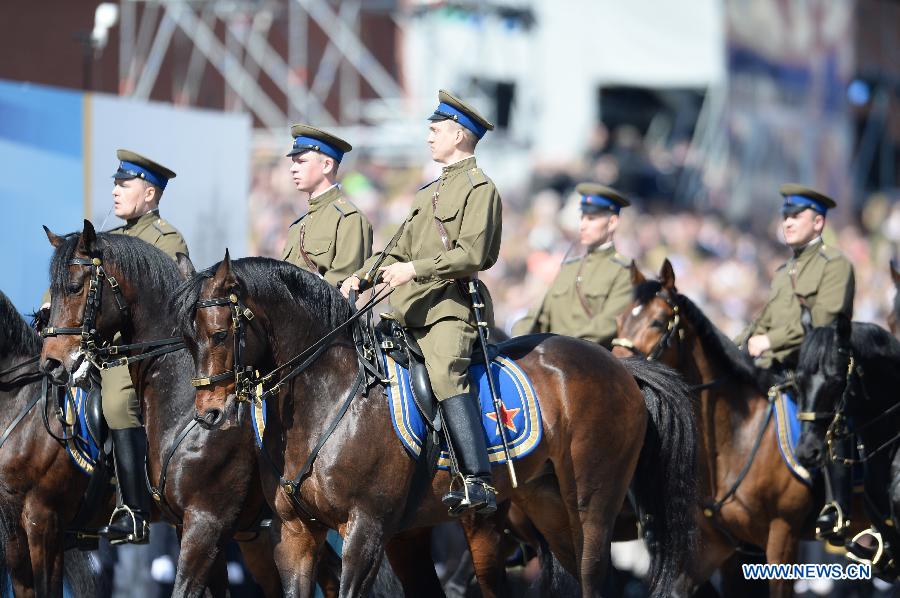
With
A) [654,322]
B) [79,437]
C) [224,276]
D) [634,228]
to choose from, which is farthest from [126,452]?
[634,228]

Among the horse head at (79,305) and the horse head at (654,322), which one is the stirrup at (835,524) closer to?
the horse head at (654,322)

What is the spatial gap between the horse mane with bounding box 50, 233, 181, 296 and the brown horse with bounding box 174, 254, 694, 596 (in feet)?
3.30

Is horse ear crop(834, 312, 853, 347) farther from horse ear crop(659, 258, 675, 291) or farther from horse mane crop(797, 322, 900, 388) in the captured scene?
horse ear crop(659, 258, 675, 291)

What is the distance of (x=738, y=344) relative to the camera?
32.9 feet

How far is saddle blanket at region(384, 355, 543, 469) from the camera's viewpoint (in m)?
7.21

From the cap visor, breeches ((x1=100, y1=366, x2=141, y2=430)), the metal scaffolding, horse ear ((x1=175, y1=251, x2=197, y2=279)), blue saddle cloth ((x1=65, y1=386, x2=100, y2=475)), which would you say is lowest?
blue saddle cloth ((x1=65, y1=386, x2=100, y2=475))

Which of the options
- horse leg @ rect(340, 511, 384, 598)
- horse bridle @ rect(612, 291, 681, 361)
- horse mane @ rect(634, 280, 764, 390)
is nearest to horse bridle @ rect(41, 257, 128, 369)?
horse leg @ rect(340, 511, 384, 598)

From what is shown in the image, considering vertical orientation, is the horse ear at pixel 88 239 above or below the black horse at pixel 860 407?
above

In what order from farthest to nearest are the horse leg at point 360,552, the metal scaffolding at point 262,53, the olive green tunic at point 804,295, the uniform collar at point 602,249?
the metal scaffolding at point 262,53 < the uniform collar at point 602,249 < the olive green tunic at point 804,295 < the horse leg at point 360,552

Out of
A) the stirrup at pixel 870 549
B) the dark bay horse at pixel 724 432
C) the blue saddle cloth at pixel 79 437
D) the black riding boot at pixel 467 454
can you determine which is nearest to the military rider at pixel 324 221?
the black riding boot at pixel 467 454

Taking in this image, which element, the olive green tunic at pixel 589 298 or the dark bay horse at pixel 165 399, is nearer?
the dark bay horse at pixel 165 399

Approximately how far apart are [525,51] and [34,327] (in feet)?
51.5

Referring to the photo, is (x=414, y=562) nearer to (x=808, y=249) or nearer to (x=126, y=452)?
(x=126, y=452)

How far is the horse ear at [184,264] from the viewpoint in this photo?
803 cm
